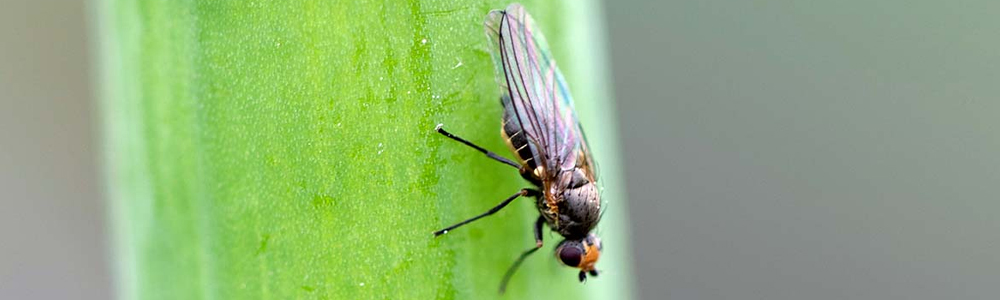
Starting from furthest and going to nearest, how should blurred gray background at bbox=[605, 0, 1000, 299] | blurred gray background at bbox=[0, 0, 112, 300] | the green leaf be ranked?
1. blurred gray background at bbox=[0, 0, 112, 300]
2. blurred gray background at bbox=[605, 0, 1000, 299]
3. the green leaf

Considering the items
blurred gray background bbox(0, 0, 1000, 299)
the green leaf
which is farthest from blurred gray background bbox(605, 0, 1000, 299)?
the green leaf

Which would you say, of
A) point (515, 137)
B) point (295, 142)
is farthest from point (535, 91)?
point (295, 142)

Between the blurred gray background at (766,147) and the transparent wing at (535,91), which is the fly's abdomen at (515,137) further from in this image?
the blurred gray background at (766,147)

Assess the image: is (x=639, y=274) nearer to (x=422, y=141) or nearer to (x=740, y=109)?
(x=740, y=109)

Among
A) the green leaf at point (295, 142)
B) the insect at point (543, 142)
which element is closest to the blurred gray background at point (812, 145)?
the insect at point (543, 142)

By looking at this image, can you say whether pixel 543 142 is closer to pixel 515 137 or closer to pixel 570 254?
pixel 515 137

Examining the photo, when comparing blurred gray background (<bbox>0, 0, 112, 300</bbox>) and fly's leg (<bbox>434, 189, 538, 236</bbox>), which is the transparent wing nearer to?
fly's leg (<bbox>434, 189, 538, 236</bbox>)

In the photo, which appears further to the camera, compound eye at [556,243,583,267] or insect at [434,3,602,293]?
compound eye at [556,243,583,267]
